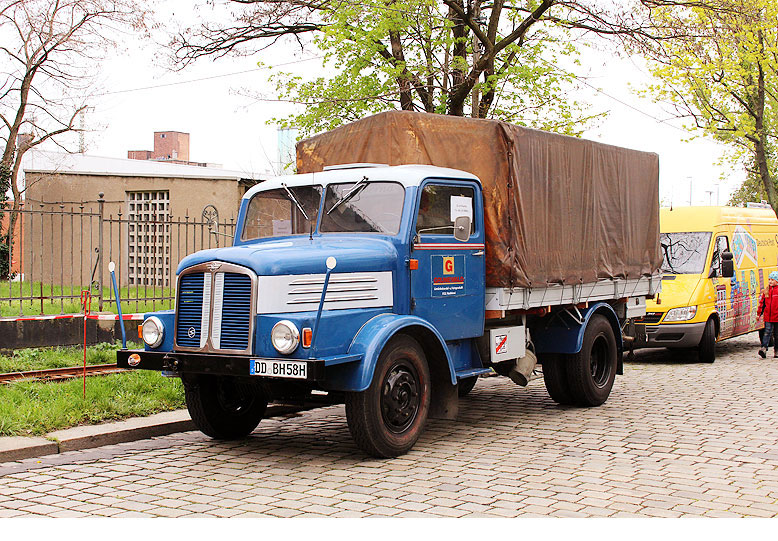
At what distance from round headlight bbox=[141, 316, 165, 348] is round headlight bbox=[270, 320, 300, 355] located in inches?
50.1

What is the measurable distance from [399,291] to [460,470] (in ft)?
5.41

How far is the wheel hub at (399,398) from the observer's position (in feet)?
23.8

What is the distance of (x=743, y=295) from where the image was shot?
54.3 ft

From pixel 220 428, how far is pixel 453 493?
9.20ft

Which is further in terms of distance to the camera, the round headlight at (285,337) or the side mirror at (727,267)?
the side mirror at (727,267)

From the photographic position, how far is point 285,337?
6.73 meters

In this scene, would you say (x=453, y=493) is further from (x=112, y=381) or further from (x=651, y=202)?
(x=651, y=202)

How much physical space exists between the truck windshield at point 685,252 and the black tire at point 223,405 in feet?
31.8

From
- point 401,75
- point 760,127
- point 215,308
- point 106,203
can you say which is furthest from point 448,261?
point 760,127

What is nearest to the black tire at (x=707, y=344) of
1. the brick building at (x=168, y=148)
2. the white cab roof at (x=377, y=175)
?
the white cab roof at (x=377, y=175)

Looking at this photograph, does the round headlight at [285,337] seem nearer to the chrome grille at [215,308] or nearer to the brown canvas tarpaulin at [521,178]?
the chrome grille at [215,308]

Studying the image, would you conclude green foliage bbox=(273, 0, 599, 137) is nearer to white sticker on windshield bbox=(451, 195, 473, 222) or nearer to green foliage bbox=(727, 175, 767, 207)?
white sticker on windshield bbox=(451, 195, 473, 222)

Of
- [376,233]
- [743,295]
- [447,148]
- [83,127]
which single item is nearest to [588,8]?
[743,295]

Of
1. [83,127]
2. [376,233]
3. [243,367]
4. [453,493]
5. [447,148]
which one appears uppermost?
Answer: [83,127]
